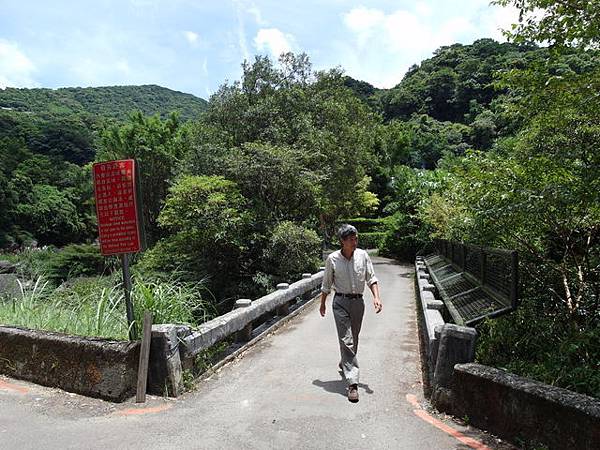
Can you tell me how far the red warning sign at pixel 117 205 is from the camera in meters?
5.27

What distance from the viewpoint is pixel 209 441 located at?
388 cm

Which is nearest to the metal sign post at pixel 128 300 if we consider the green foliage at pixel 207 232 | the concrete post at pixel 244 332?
the concrete post at pixel 244 332

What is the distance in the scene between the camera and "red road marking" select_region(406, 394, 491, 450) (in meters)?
3.84

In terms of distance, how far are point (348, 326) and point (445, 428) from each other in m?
1.42

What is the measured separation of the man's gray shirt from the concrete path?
3.80 feet

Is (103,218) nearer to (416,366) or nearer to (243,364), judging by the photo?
(243,364)

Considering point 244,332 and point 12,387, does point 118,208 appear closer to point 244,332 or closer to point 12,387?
point 12,387

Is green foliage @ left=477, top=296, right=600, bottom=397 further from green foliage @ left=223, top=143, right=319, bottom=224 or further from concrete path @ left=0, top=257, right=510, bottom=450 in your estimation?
green foliage @ left=223, top=143, right=319, bottom=224

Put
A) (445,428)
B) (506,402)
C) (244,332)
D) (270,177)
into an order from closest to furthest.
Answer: (506,402) < (445,428) < (244,332) < (270,177)

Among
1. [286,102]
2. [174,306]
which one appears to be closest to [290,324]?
[174,306]

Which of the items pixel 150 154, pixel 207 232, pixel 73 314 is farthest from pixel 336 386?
pixel 150 154

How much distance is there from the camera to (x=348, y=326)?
5.16 m

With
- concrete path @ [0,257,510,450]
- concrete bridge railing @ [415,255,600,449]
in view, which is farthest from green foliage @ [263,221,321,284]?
concrete bridge railing @ [415,255,600,449]

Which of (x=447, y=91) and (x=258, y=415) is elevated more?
(x=447, y=91)
